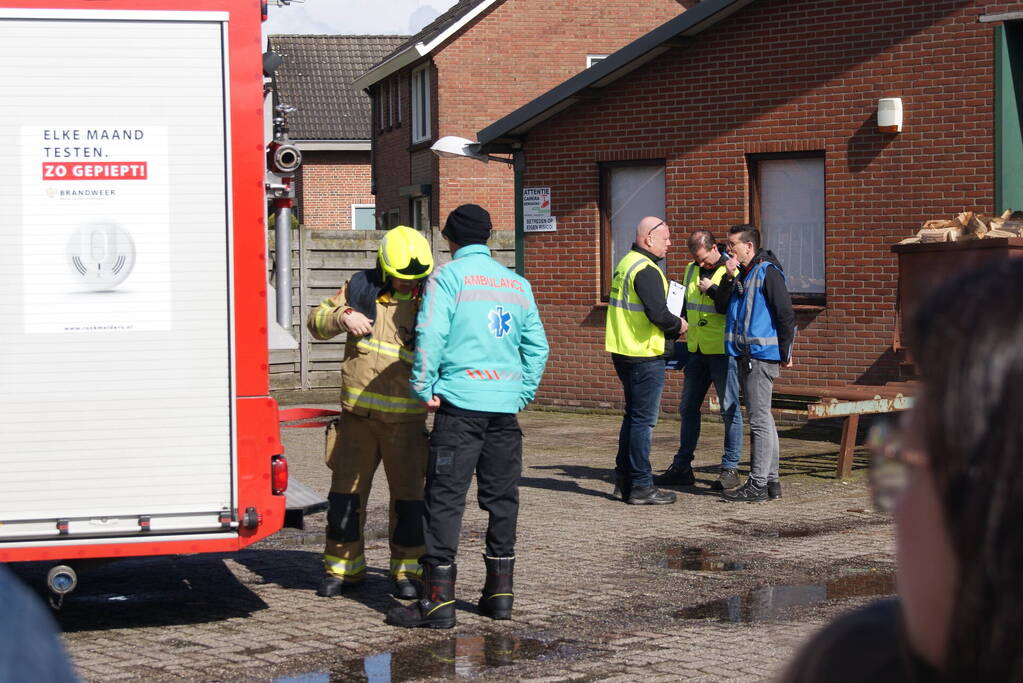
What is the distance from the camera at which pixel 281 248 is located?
8.54m

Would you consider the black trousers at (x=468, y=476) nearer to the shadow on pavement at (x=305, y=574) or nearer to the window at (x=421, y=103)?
the shadow on pavement at (x=305, y=574)

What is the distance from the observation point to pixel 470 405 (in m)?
6.84

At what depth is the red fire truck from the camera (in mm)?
6477

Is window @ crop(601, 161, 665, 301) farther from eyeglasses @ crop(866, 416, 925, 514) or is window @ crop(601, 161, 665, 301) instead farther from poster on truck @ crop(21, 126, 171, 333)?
eyeglasses @ crop(866, 416, 925, 514)

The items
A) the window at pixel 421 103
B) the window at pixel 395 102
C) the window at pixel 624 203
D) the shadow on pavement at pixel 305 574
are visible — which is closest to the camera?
the shadow on pavement at pixel 305 574

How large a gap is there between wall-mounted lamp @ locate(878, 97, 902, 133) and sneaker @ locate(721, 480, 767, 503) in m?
5.35

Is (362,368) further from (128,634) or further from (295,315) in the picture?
(295,315)

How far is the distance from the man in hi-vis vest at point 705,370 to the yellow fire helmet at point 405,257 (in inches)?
163

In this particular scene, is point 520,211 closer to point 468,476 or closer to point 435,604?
point 468,476

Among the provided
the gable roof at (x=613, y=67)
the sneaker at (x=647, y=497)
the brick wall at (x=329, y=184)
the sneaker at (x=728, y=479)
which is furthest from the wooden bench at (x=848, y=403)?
the brick wall at (x=329, y=184)

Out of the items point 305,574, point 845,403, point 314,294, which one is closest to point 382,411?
point 305,574

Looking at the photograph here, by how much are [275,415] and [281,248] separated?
77.7 inches

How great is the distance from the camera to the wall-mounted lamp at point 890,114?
46.9ft

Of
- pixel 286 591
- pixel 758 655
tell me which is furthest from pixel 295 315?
pixel 758 655
